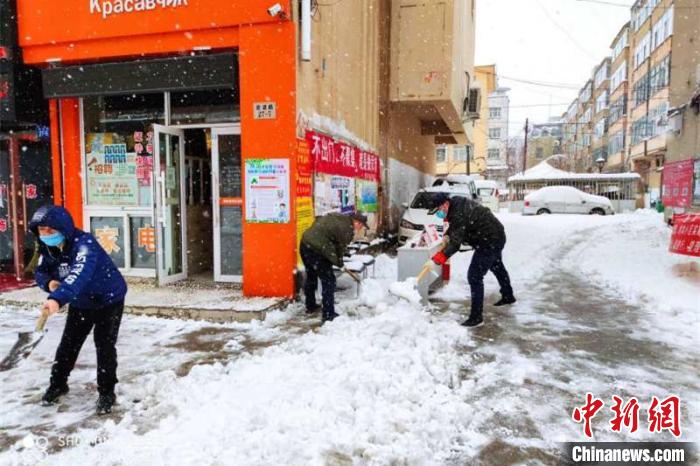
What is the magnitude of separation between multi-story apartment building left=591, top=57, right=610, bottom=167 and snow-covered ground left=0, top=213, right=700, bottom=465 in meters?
47.5

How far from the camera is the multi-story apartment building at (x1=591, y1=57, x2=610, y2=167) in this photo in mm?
49469

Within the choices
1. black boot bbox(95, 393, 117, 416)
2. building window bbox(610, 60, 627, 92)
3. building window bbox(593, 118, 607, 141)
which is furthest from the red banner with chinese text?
building window bbox(593, 118, 607, 141)

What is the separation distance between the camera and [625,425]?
3.58m

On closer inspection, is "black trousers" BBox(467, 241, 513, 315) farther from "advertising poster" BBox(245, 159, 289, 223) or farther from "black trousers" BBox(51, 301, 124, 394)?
"black trousers" BBox(51, 301, 124, 394)

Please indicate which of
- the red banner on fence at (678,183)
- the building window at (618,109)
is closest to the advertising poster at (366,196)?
the red banner on fence at (678,183)

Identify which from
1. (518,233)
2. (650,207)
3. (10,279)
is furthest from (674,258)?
(650,207)

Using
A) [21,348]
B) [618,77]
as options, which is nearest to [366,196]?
[21,348]

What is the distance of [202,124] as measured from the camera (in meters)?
7.82

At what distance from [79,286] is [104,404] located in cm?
100

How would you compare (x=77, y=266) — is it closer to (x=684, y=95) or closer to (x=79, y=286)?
(x=79, y=286)

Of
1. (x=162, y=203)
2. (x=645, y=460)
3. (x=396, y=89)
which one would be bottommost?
(x=645, y=460)

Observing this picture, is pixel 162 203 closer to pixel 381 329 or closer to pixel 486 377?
pixel 381 329

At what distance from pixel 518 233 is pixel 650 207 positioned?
19.8m

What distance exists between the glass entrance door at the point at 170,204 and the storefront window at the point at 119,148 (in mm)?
468
